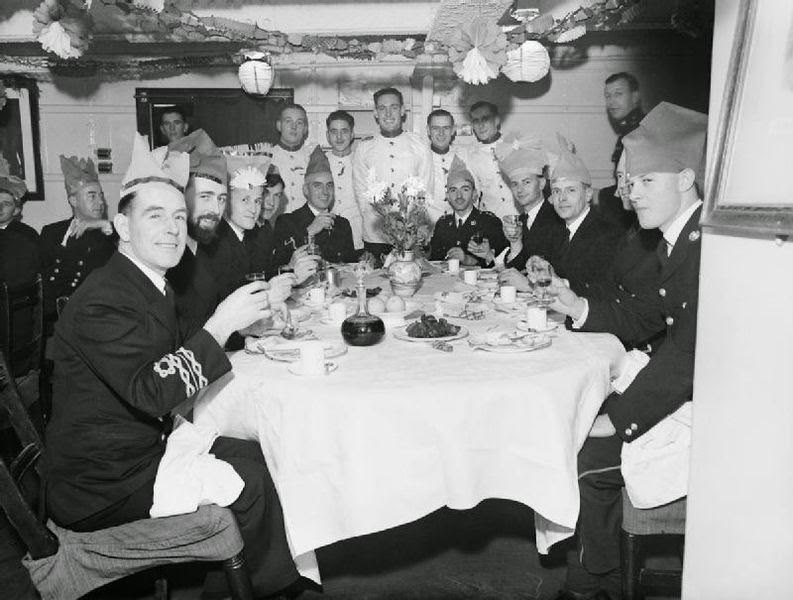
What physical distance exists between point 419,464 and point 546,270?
95 centimetres

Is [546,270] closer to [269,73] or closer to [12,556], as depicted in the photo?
[12,556]

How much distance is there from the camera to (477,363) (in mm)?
2127

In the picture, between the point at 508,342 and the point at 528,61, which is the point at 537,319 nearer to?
the point at 508,342

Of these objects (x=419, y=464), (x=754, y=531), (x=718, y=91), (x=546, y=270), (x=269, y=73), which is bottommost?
(x=419, y=464)

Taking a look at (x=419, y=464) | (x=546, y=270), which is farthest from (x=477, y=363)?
(x=546, y=270)

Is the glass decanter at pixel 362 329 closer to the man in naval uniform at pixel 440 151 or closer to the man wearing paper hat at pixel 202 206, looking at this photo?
the man wearing paper hat at pixel 202 206

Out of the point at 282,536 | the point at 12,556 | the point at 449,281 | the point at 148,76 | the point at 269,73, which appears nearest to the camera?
the point at 282,536

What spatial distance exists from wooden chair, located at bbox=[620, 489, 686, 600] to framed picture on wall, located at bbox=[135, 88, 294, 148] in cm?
700

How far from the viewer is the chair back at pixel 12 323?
9.32 ft

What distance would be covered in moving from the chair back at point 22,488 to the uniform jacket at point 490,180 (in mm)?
6008

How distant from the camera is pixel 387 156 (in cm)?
739

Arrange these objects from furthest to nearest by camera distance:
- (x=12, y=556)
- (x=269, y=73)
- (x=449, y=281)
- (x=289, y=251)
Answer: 1. (x=269, y=73)
2. (x=289, y=251)
3. (x=449, y=281)
4. (x=12, y=556)

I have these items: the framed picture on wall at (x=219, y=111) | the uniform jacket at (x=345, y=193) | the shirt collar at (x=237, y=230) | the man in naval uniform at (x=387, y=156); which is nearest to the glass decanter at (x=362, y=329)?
the shirt collar at (x=237, y=230)

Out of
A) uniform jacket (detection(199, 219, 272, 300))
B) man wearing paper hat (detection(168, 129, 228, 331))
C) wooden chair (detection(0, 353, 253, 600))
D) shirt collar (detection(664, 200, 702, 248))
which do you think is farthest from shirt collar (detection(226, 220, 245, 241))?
shirt collar (detection(664, 200, 702, 248))
